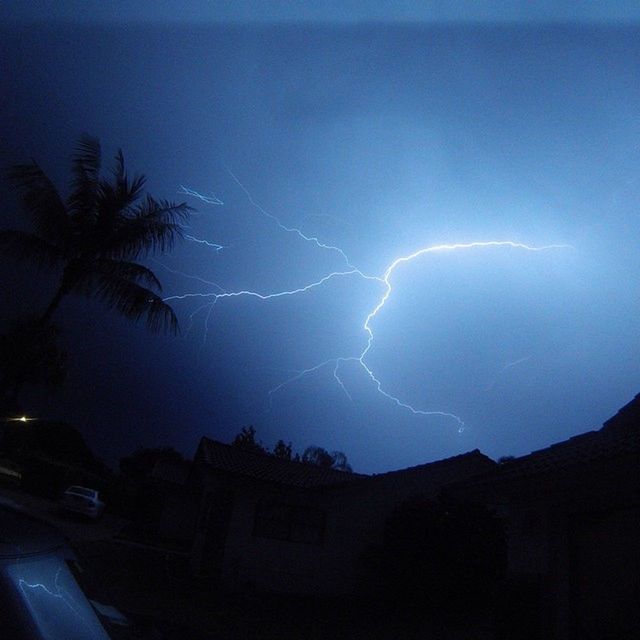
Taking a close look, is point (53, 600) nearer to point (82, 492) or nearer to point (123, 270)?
point (123, 270)

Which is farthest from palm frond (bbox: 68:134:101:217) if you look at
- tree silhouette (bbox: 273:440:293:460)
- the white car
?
tree silhouette (bbox: 273:440:293:460)

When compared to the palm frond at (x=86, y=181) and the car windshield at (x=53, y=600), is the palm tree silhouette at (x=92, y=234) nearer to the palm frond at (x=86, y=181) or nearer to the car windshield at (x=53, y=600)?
the palm frond at (x=86, y=181)

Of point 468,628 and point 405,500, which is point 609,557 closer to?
point 468,628

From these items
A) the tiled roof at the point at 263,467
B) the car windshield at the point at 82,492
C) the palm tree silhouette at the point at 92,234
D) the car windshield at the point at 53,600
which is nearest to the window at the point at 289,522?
the tiled roof at the point at 263,467

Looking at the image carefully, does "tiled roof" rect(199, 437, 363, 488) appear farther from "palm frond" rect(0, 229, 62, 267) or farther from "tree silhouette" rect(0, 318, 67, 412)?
"palm frond" rect(0, 229, 62, 267)

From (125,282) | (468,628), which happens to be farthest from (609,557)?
(125,282)

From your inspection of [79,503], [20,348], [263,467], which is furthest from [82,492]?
[20,348]
